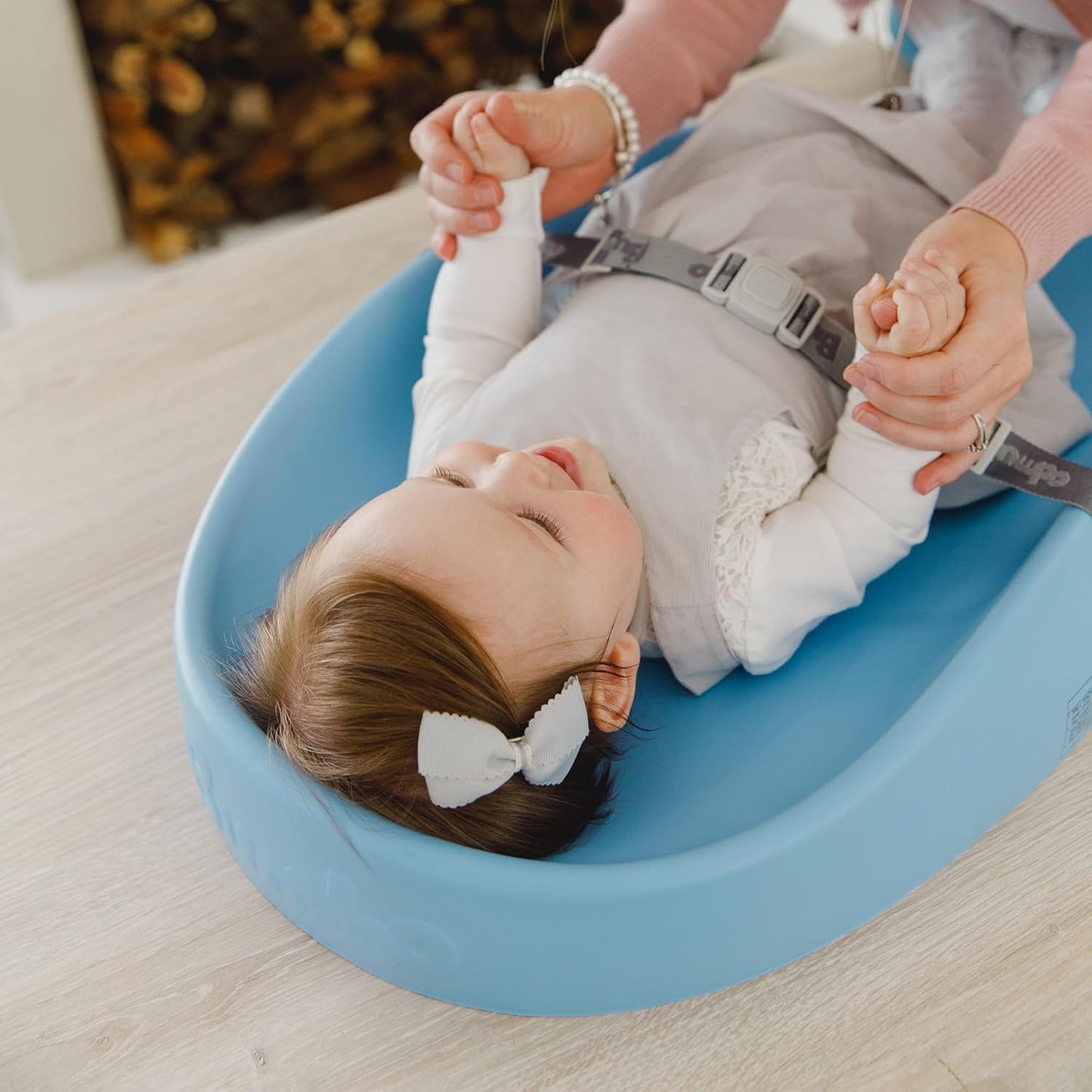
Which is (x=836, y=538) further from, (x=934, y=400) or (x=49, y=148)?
(x=49, y=148)

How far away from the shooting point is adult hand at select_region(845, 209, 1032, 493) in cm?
76

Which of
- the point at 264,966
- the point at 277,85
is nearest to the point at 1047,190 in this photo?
the point at 264,966

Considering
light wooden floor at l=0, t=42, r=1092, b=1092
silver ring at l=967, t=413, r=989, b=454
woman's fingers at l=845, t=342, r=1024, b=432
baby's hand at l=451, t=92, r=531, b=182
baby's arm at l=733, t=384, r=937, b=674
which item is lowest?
light wooden floor at l=0, t=42, r=1092, b=1092

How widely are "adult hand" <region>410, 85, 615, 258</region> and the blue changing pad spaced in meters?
0.31

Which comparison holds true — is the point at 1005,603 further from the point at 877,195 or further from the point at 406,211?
the point at 406,211

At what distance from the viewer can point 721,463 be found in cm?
88

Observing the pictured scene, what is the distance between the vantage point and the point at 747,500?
88cm

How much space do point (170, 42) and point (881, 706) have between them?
149cm

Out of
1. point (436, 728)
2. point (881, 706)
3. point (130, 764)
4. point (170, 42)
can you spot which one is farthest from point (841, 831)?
point (170, 42)

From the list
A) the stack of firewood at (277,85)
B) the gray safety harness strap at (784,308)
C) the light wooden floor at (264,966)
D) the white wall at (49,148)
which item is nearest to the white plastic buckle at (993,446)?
the gray safety harness strap at (784,308)

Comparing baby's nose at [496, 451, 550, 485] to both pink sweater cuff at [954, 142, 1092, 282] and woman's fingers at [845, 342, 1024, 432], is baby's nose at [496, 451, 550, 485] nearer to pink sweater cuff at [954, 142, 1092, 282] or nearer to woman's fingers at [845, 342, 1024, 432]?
woman's fingers at [845, 342, 1024, 432]

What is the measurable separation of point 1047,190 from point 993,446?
0.18 m

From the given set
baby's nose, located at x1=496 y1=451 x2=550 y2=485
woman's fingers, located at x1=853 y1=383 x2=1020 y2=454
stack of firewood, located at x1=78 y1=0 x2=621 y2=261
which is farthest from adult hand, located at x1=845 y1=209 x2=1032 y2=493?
stack of firewood, located at x1=78 y1=0 x2=621 y2=261

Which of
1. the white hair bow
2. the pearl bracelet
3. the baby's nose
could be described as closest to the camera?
the white hair bow
